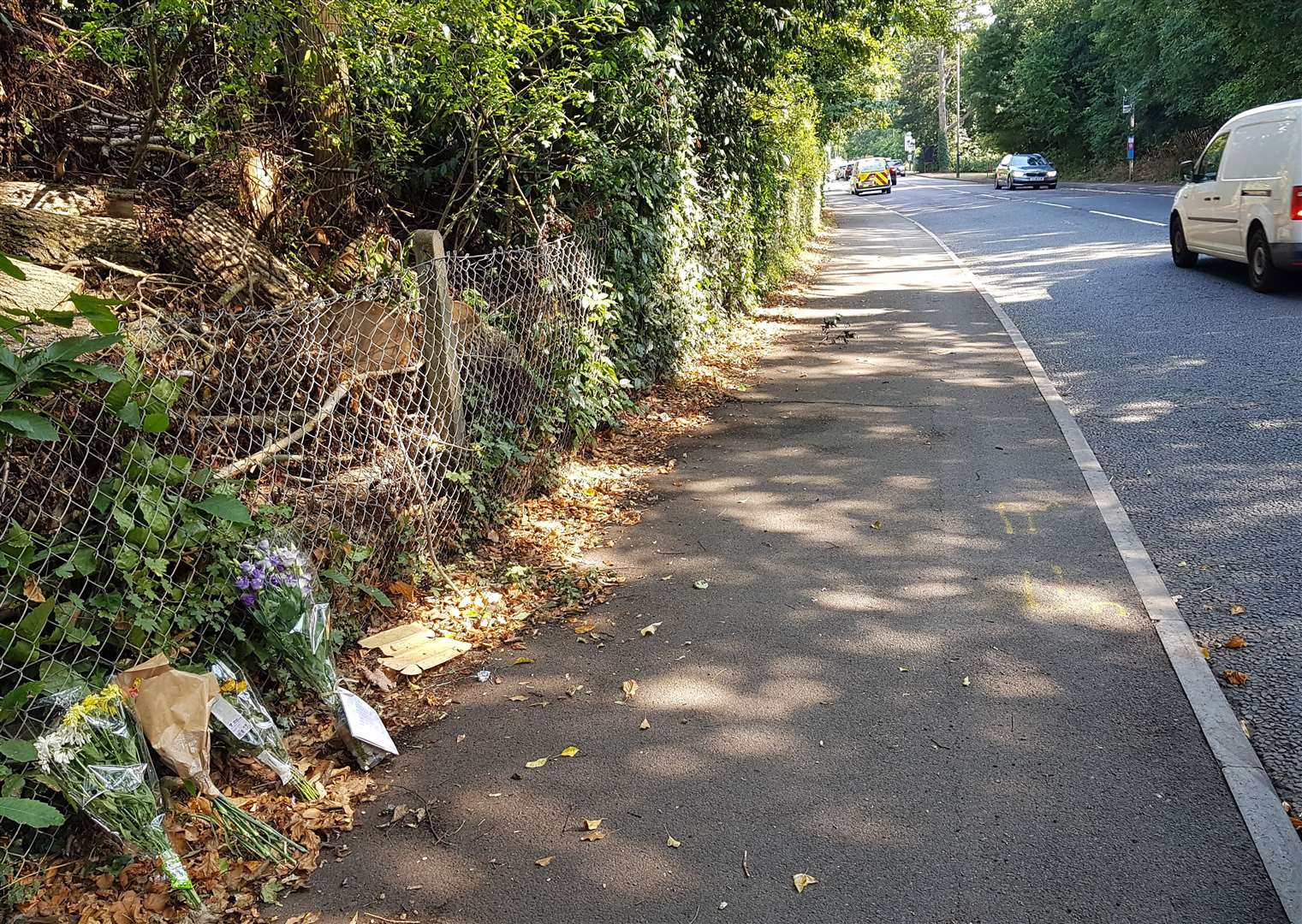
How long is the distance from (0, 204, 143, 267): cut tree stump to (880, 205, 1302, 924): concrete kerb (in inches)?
227

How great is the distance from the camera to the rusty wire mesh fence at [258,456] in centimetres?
339

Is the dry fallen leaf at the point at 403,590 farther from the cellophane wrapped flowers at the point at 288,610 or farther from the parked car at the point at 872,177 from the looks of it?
the parked car at the point at 872,177

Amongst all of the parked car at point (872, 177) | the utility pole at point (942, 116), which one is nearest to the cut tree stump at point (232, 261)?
the parked car at point (872, 177)

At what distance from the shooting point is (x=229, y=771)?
3.57 meters

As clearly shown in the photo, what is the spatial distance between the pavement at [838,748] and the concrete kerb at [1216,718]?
0.05 m

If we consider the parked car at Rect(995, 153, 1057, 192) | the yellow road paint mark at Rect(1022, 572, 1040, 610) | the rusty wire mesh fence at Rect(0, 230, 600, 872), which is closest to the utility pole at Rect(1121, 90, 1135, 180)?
the parked car at Rect(995, 153, 1057, 192)

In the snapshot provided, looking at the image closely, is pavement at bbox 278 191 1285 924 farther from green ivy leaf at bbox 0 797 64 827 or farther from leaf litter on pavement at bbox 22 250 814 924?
green ivy leaf at bbox 0 797 64 827

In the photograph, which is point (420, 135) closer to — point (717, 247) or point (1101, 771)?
point (717, 247)

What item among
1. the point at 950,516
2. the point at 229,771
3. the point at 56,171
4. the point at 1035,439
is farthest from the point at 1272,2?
the point at 229,771

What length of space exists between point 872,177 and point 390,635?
184ft

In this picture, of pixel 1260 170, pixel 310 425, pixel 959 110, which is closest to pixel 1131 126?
pixel 1260 170

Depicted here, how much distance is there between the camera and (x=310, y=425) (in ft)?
15.2

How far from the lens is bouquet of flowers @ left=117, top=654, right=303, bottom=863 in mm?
3193

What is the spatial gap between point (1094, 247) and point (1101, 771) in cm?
1737
